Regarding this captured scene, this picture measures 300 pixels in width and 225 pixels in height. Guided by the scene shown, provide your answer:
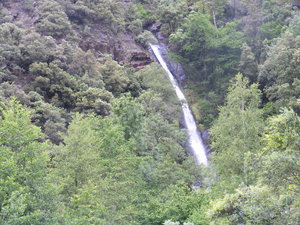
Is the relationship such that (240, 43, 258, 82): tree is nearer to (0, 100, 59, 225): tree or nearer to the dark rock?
the dark rock

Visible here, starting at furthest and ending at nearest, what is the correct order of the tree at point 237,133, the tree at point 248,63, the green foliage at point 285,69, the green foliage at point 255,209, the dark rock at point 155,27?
the dark rock at point 155,27
the tree at point 248,63
the green foliage at point 285,69
the tree at point 237,133
the green foliage at point 255,209

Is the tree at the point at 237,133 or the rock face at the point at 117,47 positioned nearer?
the tree at the point at 237,133

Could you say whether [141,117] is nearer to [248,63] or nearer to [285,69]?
[285,69]

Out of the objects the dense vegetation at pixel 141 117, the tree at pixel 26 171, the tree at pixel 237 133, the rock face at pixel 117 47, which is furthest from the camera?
the rock face at pixel 117 47

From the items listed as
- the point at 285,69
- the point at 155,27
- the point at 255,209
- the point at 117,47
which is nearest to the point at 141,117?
the point at 255,209

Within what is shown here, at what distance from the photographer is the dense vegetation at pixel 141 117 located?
9.09 metres

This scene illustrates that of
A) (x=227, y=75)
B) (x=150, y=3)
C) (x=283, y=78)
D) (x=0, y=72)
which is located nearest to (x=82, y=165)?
(x=0, y=72)

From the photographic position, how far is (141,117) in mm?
22312

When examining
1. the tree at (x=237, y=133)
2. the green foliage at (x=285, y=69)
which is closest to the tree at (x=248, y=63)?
the green foliage at (x=285, y=69)

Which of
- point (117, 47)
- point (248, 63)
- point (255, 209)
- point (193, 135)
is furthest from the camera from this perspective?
point (117, 47)

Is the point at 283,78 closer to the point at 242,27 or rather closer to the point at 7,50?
the point at 242,27

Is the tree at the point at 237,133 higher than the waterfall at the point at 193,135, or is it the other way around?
the tree at the point at 237,133

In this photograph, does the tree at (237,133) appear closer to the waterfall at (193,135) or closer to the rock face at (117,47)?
the waterfall at (193,135)

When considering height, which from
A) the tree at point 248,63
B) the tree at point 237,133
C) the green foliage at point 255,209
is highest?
the green foliage at point 255,209
